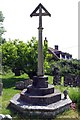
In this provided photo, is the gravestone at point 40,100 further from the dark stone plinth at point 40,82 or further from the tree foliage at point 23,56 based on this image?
the tree foliage at point 23,56

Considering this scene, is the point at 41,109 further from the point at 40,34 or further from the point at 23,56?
the point at 23,56

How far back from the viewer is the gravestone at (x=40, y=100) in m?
13.9

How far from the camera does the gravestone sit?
45.6 feet

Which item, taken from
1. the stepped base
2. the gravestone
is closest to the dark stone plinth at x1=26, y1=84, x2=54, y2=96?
the gravestone

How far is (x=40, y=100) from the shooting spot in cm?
1502

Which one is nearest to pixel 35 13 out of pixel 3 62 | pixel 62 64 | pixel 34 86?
pixel 34 86

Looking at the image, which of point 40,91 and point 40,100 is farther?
point 40,91

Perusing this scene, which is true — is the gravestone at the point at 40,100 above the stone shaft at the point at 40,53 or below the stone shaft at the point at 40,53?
below

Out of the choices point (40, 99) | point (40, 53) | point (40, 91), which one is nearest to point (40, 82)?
point (40, 91)

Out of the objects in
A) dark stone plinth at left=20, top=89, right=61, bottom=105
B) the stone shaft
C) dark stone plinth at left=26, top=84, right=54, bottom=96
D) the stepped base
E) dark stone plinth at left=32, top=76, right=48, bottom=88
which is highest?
the stone shaft

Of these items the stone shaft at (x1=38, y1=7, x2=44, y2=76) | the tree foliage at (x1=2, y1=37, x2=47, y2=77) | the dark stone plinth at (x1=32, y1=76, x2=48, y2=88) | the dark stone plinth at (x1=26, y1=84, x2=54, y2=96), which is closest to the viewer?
the dark stone plinth at (x1=26, y1=84, x2=54, y2=96)

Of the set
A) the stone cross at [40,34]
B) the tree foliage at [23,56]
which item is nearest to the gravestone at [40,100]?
the stone cross at [40,34]

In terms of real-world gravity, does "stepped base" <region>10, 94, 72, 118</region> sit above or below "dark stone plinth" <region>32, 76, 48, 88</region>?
below

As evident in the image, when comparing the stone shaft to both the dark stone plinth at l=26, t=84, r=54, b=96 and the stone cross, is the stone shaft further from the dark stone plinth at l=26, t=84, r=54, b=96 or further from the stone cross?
the dark stone plinth at l=26, t=84, r=54, b=96
